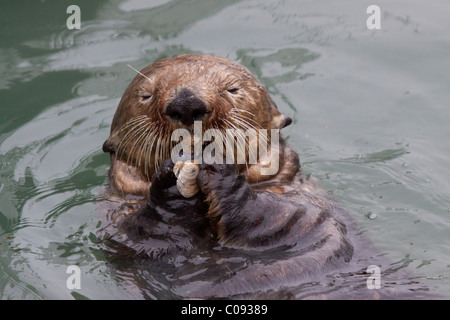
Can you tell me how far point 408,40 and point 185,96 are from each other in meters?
4.62

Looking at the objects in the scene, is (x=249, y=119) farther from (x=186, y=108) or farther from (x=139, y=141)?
(x=139, y=141)

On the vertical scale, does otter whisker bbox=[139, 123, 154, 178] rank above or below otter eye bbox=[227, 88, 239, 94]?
below

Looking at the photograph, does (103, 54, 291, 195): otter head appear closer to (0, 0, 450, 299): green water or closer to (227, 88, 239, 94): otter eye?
(227, 88, 239, 94): otter eye

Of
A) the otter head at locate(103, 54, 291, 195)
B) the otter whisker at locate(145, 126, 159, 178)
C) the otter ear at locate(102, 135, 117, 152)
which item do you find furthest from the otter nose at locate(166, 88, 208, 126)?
the otter ear at locate(102, 135, 117, 152)

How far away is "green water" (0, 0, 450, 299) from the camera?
5.55m

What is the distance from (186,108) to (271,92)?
128 inches

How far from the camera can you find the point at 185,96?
15.6ft

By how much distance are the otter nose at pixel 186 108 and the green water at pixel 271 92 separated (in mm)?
1093

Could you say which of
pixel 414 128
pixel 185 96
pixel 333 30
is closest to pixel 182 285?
pixel 185 96

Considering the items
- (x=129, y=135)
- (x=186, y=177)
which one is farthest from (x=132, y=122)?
(x=186, y=177)

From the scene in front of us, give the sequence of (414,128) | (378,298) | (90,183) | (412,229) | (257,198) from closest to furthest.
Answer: (378,298) → (257,198) → (412,229) → (90,183) → (414,128)

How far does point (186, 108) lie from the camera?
4.74 m

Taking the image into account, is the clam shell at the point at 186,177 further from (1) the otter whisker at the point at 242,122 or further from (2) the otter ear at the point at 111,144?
(2) the otter ear at the point at 111,144
